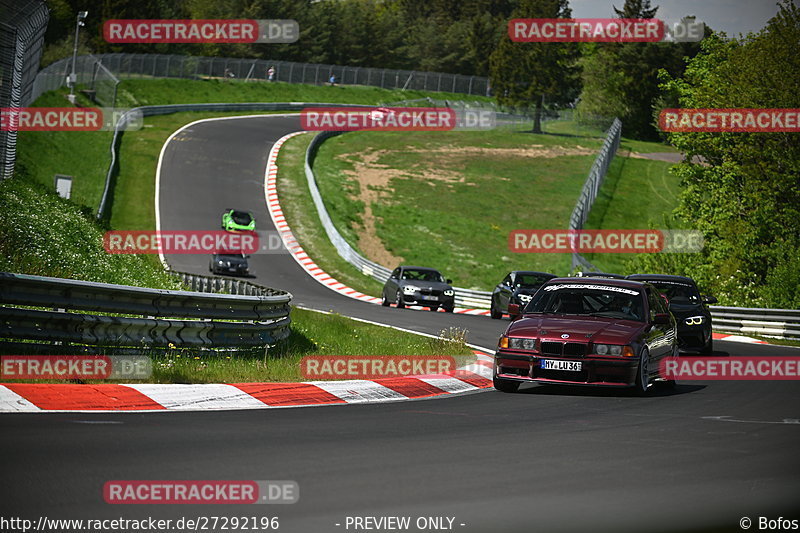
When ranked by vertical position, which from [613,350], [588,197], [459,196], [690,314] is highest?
[588,197]

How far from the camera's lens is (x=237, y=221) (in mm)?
47219

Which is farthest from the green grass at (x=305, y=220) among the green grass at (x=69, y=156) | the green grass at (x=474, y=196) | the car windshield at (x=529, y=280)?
the car windshield at (x=529, y=280)

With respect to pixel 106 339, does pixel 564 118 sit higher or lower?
higher

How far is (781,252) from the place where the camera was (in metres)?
36.0

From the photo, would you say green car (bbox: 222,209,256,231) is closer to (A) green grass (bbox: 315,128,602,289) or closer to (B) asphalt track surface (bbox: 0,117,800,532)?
(A) green grass (bbox: 315,128,602,289)

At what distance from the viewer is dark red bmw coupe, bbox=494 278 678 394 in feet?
41.3

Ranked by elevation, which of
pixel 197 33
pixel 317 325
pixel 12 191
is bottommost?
pixel 317 325

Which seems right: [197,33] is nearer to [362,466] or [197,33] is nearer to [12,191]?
[12,191]

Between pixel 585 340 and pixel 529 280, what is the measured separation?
57.1 ft

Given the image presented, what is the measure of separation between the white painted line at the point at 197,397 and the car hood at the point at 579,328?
A: 3809 mm

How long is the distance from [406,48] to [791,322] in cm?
10857

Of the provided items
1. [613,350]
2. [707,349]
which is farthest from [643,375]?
[707,349]

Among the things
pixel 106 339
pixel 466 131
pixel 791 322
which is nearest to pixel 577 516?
pixel 106 339

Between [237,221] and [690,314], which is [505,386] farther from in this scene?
[237,221]
